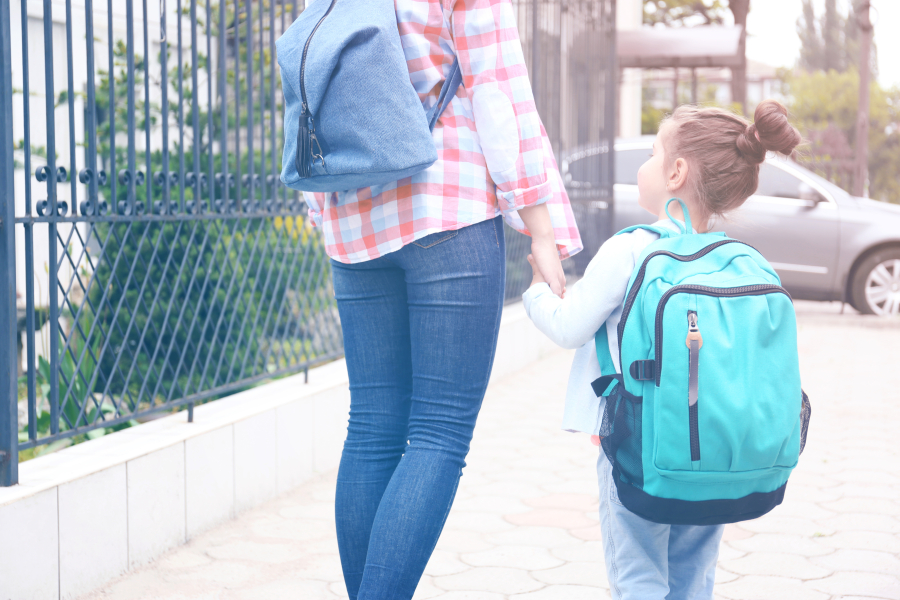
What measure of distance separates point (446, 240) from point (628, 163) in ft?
27.8

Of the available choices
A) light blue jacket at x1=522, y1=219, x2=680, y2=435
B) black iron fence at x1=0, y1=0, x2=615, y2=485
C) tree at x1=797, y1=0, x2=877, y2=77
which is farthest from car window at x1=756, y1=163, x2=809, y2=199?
tree at x1=797, y1=0, x2=877, y2=77

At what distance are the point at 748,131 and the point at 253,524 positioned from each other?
2166 mm

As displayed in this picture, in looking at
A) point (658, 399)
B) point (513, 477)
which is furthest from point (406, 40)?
point (513, 477)

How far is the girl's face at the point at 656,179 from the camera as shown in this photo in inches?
79.7

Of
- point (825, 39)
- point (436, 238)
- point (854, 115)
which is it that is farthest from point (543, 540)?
point (825, 39)

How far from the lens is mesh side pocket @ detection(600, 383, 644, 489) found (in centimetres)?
183

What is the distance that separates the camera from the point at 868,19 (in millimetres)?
15602

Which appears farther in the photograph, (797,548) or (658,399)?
(797,548)

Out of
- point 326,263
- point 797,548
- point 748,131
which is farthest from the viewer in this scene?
point 326,263

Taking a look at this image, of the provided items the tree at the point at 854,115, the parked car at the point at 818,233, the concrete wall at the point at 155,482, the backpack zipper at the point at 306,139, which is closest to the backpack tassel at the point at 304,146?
the backpack zipper at the point at 306,139

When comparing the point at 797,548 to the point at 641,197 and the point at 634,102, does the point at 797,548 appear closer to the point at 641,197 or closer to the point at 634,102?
the point at 641,197

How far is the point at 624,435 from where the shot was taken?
6.03ft

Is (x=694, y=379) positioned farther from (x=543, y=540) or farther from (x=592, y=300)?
(x=543, y=540)

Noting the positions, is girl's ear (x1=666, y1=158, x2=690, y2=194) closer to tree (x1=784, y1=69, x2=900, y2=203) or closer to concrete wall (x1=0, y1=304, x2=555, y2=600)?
concrete wall (x1=0, y1=304, x2=555, y2=600)
